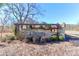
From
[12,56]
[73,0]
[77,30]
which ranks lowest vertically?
[12,56]

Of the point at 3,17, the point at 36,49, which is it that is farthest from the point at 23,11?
the point at 36,49

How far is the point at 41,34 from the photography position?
1.76 meters

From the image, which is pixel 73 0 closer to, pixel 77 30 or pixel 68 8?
pixel 68 8

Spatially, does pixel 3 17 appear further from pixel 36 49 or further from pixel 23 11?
pixel 36 49

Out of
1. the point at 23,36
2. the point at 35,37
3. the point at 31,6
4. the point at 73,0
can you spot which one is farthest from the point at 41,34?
the point at 73,0

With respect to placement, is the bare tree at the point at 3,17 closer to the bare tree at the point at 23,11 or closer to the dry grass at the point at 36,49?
the bare tree at the point at 23,11

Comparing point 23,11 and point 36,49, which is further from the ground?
point 23,11

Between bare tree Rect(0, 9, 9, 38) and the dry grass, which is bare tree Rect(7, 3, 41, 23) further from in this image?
the dry grass

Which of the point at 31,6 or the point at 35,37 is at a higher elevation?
the point at 31,6

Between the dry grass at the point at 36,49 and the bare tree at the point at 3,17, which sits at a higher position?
the bare tree at the point at 3,17

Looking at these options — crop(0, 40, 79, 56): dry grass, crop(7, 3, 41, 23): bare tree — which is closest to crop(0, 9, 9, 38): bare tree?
crop(7, 3, 41, 23): bare tree

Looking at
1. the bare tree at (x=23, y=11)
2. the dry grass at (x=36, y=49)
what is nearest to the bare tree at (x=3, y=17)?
the bare tree at (x=23, y=11)

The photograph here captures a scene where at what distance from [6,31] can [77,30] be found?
652 millimetres

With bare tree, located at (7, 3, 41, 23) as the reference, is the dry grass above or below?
below
